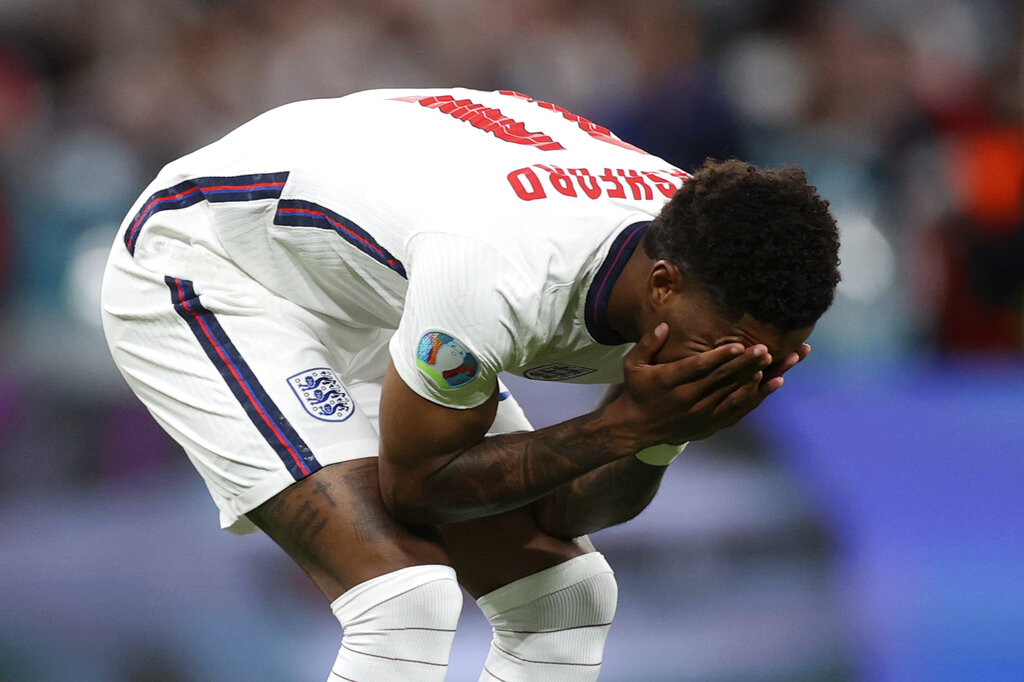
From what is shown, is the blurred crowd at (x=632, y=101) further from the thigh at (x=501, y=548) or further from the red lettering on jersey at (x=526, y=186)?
the red lettering on jersey at (x=526, y=186)

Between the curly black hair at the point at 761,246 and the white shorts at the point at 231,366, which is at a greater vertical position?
the curly black hair at the point at 761,246

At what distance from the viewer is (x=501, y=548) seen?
3.02m

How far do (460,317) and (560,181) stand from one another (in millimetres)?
356

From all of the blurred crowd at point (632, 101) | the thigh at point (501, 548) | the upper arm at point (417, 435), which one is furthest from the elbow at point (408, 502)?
the blurred crowd at point (632, 101)

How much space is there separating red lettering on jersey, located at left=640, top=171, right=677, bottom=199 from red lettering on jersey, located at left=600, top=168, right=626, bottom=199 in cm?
8

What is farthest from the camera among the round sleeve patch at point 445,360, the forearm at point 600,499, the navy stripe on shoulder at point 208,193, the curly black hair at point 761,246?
the forearm at point 600,499

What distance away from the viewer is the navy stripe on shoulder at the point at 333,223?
2.60 meters

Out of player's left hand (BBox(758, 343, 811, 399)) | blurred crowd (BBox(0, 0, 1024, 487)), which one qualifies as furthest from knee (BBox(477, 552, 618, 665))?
blurred crowd (BBox(0, 0, 1024, 487))

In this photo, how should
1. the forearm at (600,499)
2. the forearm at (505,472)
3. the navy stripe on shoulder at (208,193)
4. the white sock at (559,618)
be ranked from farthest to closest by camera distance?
the white sock at (559,618) → the forearm at (600,499) → the navy stripe on shoulder at (208,193) → the forearm at (505,472)

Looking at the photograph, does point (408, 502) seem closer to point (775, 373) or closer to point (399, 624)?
point (399, 624)

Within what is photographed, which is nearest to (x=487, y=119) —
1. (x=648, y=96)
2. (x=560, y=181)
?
(x=560, y=181)

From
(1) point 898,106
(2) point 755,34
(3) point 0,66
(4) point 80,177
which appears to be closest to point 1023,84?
(1) point 898,106

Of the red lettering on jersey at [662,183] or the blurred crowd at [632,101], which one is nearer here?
the red lettering on jersey at [662,183]

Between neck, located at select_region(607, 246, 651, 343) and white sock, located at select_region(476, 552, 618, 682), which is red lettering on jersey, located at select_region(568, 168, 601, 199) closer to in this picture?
neck, located at select_region(607, 246, 651, 343)
